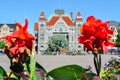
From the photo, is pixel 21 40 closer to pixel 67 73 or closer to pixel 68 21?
pixel 67 73

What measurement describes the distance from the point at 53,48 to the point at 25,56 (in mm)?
88615

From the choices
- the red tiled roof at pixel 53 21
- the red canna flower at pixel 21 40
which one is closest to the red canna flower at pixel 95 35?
the red canna flower at pixel 21 40

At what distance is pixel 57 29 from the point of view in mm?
100812

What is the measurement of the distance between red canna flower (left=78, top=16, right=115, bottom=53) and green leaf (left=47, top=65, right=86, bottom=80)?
0.10m

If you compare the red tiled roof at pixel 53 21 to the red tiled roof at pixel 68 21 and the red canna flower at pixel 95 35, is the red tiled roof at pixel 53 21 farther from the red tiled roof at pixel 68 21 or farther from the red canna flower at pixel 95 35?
the red canna flower at pixel 95 35

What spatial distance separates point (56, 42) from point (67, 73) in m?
89.2

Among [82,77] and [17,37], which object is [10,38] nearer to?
[17,37]

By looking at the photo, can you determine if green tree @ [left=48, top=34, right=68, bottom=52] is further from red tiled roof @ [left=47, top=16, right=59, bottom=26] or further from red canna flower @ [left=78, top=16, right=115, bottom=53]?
red canna flower @ [left=78, top=16, right=115, bottom=53]

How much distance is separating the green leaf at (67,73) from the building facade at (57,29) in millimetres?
96381

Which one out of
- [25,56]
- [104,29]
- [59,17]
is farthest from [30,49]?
[59,17]

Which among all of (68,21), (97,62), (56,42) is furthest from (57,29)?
(97,62)

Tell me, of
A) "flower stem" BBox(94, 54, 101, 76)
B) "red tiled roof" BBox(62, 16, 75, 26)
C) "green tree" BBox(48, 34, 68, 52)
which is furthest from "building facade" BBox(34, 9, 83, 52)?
"flower stem" BBox(94, 54, 101, 76)

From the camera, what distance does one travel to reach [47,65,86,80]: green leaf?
162 cm

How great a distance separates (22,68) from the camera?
1.59 meters
